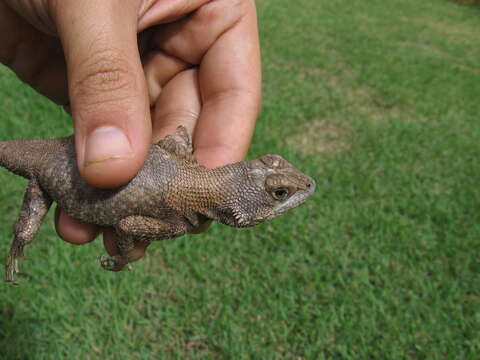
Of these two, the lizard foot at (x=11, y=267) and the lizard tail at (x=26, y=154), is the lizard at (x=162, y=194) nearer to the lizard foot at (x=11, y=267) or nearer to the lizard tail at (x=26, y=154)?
the lizard tail at (x=26, y=154)

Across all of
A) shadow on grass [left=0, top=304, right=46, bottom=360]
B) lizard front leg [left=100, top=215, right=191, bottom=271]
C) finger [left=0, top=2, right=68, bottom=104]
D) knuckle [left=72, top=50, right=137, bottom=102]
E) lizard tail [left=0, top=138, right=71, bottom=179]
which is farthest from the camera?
shadow on grass [left=0, top=304, right=46, bottom=360]

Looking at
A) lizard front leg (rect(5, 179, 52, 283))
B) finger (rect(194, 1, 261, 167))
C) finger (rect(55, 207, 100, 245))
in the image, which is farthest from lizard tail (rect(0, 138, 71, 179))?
finger (rect(194, 1, 261, 167))

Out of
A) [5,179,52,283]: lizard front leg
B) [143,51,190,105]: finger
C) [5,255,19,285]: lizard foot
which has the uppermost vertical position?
[143,51,190,105]: finger

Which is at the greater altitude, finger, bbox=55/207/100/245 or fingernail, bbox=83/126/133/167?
fingernail, bbox=83/126/133/167

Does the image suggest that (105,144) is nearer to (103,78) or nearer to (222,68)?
(103,78)

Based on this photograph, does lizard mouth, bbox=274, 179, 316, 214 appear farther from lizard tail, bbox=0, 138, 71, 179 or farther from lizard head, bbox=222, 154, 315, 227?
lizard tail, bbox=0, 138, 71, 179

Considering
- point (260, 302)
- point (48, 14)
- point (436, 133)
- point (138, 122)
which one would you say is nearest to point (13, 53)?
point (48, 14)

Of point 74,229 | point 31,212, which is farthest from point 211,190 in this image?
point 31,212
